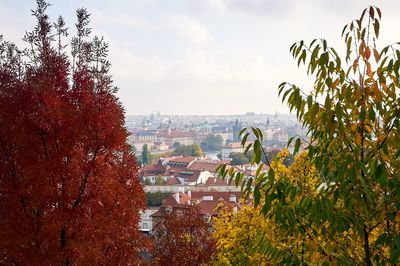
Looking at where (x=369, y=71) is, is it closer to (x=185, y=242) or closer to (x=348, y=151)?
(x=348, y=151)

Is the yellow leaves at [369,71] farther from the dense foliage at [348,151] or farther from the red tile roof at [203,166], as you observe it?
the red tile roof at [203,166]

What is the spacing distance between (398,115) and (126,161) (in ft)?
18.5

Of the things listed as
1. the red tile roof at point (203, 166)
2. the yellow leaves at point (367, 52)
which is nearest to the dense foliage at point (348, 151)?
the yellow leaves at point (367, 52)

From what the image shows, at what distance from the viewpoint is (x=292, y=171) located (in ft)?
38.7

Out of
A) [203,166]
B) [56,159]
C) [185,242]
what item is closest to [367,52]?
[56,159]

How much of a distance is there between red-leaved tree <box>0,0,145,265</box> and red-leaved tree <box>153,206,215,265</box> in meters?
8.04

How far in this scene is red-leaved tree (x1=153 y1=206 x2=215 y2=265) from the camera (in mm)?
15648

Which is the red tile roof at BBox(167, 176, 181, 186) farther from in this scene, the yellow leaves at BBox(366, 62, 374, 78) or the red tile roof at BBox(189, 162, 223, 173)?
the yellow leaves at BBox(366, 62, 374, 78)

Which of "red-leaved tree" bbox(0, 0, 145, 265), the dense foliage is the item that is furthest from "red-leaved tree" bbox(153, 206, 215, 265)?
the dense foliage

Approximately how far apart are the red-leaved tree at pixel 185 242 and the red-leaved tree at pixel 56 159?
26.4 ft

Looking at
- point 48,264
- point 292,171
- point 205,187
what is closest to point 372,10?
point 48,264

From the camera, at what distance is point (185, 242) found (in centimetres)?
1611

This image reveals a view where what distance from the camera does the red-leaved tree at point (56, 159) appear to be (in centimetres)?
704

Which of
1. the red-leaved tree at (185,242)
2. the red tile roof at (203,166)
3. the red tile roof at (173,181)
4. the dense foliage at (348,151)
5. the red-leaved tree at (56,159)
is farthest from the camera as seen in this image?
the red tile roof at (203,166)
